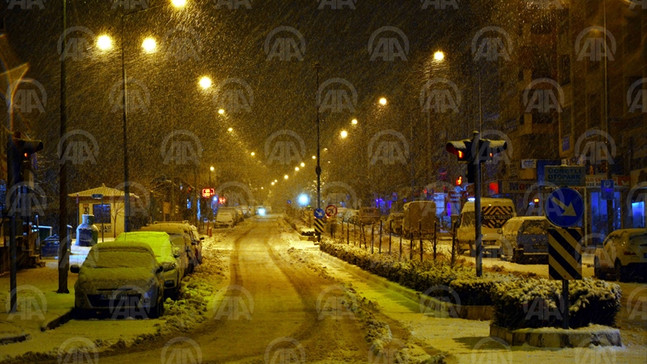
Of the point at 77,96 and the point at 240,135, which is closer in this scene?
the point at 77,96

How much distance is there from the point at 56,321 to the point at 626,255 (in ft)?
50.9

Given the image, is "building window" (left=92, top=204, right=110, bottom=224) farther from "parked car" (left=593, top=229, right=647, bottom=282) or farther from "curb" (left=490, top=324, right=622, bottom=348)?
"curb" (left=490, top=324, right=622, bottom=348)

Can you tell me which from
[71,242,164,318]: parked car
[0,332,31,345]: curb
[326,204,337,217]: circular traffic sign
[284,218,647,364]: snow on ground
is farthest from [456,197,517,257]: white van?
[0,332,31,345]: curb

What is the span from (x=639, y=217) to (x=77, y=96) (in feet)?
117

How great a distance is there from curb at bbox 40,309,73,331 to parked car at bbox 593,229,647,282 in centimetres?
1510

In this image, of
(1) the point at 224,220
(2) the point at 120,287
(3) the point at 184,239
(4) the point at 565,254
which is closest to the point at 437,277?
(4) the point at 565,254

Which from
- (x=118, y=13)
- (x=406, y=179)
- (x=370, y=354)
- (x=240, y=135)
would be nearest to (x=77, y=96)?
(x=118, y=13)

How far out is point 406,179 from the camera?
7700 centimetres

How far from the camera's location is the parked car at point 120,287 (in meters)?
14.9

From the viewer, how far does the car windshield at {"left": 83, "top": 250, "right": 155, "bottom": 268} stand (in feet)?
52.2

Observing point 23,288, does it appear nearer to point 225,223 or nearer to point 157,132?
point 157,132

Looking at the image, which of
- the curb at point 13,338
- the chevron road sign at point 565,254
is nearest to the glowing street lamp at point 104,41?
the curb at point 13,338

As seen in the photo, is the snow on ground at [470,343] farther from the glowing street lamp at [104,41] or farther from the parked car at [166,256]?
the glowing street lamp at [104,41]

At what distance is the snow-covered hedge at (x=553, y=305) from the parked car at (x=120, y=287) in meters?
7.17
